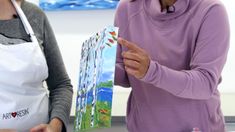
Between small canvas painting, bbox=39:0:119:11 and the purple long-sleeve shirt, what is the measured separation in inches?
27.3

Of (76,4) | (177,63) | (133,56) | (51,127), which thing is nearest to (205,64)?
(177,63)

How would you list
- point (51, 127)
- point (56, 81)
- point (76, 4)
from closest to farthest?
point (51, 127) → point (56, 81) → point (76, 4)

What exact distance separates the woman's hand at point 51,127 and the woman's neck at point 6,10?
1.05 ft

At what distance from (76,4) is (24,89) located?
0.84 meters

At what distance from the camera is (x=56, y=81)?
968 mm

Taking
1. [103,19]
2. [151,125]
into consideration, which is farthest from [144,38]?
[103,19]

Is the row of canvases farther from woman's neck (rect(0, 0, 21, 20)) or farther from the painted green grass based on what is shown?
woman's neck (rect(0, 0, 21, 20))

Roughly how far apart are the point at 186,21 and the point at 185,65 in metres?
0.11

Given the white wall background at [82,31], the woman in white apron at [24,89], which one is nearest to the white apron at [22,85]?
the woman in white apron at [24,89]

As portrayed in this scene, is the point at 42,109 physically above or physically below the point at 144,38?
below

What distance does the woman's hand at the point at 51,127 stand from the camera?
2.67 feet

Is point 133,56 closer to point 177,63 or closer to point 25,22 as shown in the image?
point 177,63

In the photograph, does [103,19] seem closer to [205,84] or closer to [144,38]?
[144,38]

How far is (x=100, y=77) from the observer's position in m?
0.65
